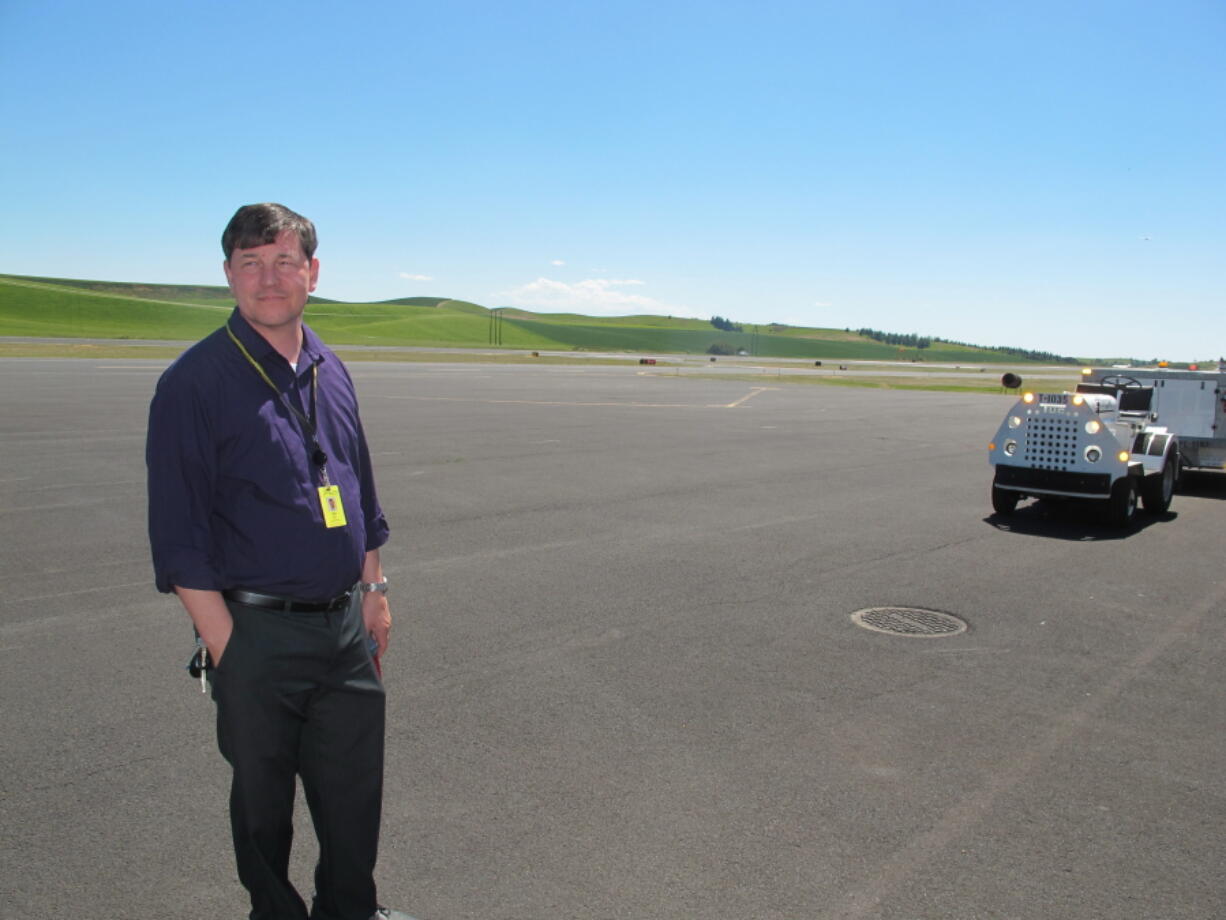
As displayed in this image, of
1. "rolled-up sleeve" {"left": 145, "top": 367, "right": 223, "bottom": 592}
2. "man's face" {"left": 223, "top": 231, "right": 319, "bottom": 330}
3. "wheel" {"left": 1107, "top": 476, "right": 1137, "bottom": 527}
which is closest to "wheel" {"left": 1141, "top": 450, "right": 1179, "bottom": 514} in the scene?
"wheel" {"left": 1107, "top": 476, "right": 1137, "bottom": 527}

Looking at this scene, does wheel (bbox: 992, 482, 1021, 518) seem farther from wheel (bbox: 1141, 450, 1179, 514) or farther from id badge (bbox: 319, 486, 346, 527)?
id badge (bbox: 319, 486, 346, 527)

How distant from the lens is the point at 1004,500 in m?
11.2

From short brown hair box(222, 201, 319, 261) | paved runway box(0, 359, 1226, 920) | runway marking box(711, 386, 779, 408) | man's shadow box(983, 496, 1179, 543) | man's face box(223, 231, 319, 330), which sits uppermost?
short brown hair box(222, 201, 319, 261)

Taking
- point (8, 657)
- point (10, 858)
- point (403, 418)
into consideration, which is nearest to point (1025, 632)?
point (10, 858)

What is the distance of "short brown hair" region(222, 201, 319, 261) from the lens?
2695 mm

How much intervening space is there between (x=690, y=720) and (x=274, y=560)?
2894mm

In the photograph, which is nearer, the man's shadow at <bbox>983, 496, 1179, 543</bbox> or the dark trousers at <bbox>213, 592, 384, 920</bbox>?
the dark trousers at <bbox>213, 592, 384, 920</bbox>

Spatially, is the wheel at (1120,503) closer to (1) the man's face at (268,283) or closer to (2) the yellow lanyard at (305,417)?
(2) the yellow lanyard at (305,417)

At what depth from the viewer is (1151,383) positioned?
45.8ft

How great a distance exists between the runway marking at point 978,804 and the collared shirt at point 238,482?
220 centimetres

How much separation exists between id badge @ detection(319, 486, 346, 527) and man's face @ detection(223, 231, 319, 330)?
0.50 metres

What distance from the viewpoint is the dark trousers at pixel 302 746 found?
2623 millimetres

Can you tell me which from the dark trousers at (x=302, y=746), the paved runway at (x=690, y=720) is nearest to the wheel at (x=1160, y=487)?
the paved runway at (x=690, y=720)

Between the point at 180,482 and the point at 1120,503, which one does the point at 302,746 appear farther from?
the point at 1120,503
